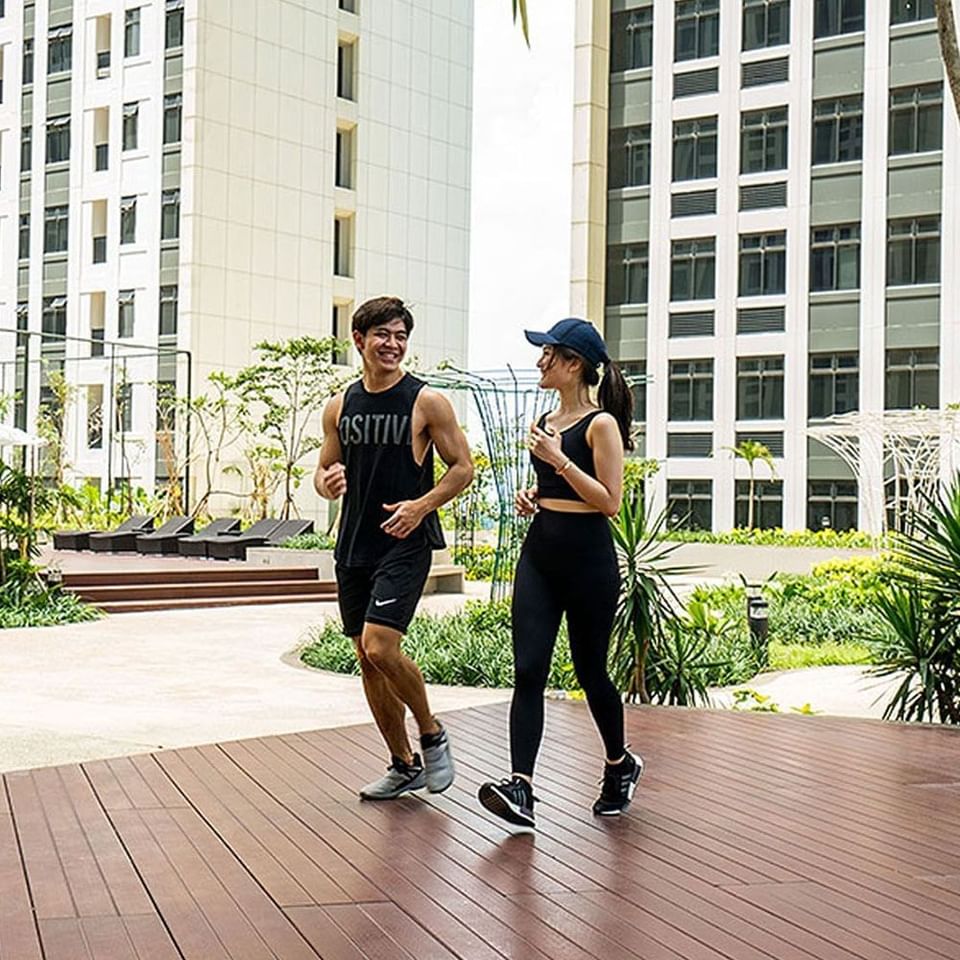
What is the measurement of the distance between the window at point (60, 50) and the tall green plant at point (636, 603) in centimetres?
4164

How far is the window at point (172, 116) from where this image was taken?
44.9m

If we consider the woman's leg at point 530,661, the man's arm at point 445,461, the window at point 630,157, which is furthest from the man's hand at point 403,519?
the window at point 630,157

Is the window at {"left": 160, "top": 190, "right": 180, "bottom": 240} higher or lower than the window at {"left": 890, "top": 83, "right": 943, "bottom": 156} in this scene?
lower

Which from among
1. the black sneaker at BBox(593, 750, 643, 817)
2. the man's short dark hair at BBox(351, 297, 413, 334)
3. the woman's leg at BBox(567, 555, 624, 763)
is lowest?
the black sneaker at BBox(593, 750, 643, 817)

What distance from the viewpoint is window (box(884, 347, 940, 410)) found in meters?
40.5

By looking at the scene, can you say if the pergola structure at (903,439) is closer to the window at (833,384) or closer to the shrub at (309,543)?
the window at (833,384)

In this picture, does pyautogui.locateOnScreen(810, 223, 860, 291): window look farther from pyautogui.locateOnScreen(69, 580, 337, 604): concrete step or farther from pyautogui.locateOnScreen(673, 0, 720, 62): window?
pyautogui.locateOnScreen(69, 580, 337, 604): concrete step

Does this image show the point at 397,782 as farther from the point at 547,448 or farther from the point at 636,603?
the point at 636,603

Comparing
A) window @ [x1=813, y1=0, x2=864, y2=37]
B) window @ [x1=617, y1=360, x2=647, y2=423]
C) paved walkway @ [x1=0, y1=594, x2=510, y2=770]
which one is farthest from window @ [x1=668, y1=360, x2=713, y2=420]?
paved walkway @ [x1=0, y1=594, x2=510, y2=770]

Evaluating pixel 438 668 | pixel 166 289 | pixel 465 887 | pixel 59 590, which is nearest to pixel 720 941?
pixel 465 887

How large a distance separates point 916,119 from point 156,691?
3272 cm

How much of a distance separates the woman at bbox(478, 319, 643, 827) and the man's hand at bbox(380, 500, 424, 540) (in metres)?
0.42

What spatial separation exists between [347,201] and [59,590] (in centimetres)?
2913

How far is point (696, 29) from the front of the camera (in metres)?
44.7
